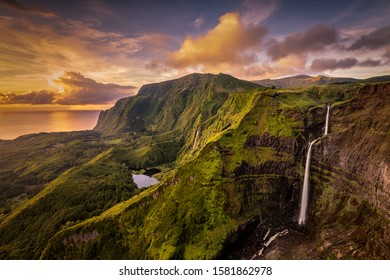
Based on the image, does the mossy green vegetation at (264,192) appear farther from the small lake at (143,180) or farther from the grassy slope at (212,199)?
the small lake at (143,180)

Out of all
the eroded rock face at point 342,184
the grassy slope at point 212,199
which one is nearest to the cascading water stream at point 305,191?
the eroded rock face at point 342,184

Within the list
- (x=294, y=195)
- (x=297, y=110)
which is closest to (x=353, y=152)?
(x=294, y=195)

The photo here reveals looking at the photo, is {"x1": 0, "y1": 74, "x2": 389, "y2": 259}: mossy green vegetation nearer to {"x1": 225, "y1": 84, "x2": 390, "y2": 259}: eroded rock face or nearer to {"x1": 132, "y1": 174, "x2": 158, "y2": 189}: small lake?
{"x1": 225, "y1": 84, "x2": 390, "y2": 259}: eroded rock face

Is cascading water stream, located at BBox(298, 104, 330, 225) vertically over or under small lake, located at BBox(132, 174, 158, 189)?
over

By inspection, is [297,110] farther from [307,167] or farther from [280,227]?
[280,227]

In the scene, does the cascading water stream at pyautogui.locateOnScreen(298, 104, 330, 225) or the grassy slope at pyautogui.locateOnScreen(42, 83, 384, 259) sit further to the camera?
the cascading water stream at pyautogui.locateOnScreen(298, 104, 330, 225)

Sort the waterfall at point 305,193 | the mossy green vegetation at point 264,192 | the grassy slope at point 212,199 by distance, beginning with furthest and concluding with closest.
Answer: the waterfall at point 305,193 < the grassy slope at point 212,199 < the mossy green vegetation at point 264,192

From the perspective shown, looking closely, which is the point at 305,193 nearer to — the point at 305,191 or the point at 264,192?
the point at 305,191

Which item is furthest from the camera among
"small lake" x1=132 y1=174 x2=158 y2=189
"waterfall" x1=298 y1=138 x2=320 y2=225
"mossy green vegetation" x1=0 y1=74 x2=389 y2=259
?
"small lake" x1=132 y1=174 x2=158 y2=189

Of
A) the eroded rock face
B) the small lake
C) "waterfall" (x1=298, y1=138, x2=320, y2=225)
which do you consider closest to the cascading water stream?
"waterfall" (x1=298, y1=138, x2=320, y2=225)

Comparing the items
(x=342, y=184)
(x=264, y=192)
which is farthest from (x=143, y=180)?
(x=342, y=184)
